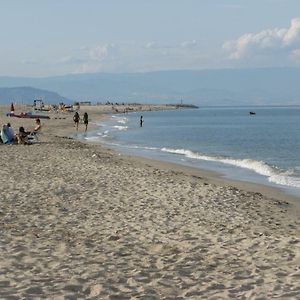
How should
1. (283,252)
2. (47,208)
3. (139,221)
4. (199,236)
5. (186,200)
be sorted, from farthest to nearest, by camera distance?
1. (186,200)
2. (47,208)
3. (139,221)
4. (199,236)
5. (283,252)

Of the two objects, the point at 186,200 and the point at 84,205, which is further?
the point at 186,200

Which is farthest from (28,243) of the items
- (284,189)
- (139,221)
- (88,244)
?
(284,189)

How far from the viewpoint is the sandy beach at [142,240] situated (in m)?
→ 6.89

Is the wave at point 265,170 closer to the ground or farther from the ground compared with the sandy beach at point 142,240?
closer to the ground

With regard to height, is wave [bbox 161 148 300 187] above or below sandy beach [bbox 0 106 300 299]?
below

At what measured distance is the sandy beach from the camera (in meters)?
6.89

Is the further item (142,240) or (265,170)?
(265,170)

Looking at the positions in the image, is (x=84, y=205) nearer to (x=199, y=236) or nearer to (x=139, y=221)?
(x=139, y=221)

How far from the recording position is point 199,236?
9.73m

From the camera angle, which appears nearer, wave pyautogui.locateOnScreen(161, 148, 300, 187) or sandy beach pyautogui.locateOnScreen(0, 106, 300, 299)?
sandy beach pyautogui.locateOnScreen(0, 106, 300, 299)

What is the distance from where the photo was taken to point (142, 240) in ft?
30.9

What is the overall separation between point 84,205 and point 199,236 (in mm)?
3717

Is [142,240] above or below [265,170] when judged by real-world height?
above

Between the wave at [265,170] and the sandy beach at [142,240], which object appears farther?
the wave at [265,170]
